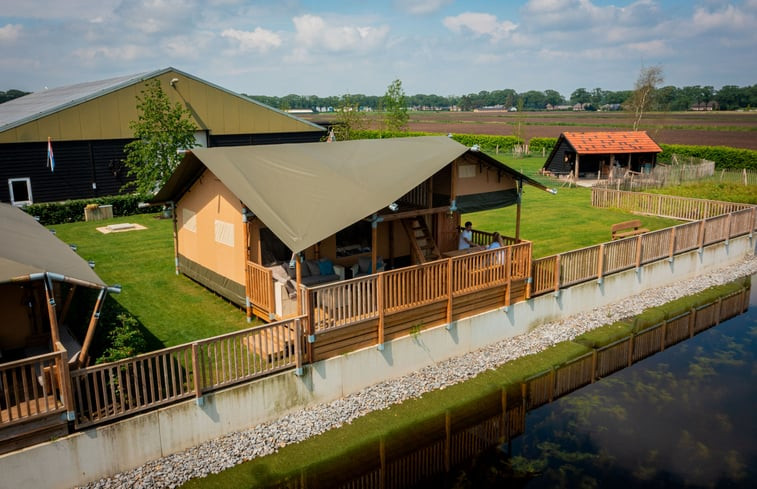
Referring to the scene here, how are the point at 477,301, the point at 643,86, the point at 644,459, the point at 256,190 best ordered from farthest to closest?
the point at 643,86
the point at 477,301
the point at 256,190
the point at 644,459

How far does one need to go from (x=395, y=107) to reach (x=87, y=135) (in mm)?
27010

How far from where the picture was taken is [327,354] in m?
12.3

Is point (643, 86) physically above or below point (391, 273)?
above

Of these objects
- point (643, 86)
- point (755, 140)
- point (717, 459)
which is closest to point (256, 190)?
point (717, 459)

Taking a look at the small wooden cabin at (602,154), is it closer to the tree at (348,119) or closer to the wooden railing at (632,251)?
the tree at (348,119)

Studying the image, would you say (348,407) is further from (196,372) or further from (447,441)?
(196,372)

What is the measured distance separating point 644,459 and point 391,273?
20.3ft

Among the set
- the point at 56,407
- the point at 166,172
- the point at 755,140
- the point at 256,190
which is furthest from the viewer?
the point at 755,140

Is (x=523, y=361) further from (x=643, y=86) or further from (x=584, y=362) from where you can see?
(x=643, y=86)

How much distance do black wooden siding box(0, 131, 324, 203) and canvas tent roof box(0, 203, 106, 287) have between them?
16.1 metres

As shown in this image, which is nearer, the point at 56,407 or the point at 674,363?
the point at 56,407

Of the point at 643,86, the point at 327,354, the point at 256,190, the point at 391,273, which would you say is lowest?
the point at 327,354

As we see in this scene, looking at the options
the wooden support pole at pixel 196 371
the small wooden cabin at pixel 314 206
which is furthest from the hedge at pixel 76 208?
the wooden support pole at pixel 196 371

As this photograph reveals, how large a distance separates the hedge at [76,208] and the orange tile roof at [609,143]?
1068 inches
